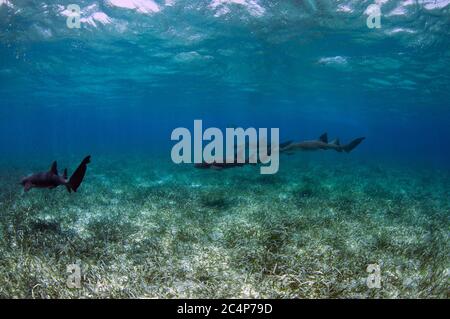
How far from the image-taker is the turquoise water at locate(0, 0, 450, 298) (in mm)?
5656

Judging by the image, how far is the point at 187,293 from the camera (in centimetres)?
504

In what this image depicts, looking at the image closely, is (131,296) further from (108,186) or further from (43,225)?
(108,186)

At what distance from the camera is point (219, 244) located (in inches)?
290

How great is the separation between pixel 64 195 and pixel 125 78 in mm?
27001

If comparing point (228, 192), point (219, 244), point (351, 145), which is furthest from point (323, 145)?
point (219, 244)

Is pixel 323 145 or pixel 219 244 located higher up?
pixel 323 145

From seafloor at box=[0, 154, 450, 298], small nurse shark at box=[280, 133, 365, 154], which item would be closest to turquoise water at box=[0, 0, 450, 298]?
seafloor at box=[0, 154, 450, 298]

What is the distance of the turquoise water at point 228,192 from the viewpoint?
566 centimetres

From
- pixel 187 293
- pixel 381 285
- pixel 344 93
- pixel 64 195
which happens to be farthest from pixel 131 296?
pixel 344 93

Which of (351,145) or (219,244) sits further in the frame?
(351,145)

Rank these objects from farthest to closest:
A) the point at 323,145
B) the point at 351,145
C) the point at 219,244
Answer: the point at 323,145 < the point at 351,145 < the point at 219,244

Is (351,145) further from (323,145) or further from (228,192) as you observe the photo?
(228,192)

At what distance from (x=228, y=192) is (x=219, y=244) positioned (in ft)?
18.7

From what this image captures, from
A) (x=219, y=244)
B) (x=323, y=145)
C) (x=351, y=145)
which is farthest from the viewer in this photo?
(x=323, y=145)
